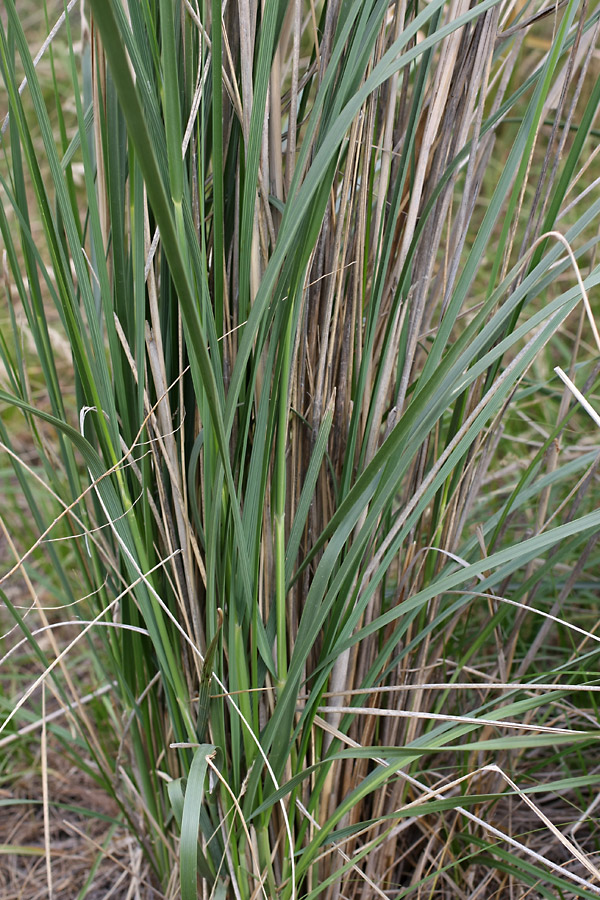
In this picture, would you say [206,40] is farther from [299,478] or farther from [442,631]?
[442,631]

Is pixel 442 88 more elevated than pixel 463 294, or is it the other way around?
pixel 442 88

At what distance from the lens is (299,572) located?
52 cm

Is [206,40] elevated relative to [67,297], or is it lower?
elevated

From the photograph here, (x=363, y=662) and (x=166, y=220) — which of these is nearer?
(x=166, y=220)

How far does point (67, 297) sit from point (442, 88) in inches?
11.1

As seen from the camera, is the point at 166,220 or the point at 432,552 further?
the point at 432,552

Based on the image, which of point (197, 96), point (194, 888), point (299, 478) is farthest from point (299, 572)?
point (197, 96)

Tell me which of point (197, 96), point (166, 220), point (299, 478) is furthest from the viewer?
point (299, 478)

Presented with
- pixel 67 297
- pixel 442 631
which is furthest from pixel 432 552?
pixel 67 297

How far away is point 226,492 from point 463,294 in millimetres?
197

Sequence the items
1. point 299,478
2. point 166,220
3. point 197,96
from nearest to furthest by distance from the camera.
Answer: point 166,220 → point 197,96 → point 299,478

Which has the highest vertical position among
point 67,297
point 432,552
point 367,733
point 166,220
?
point 166,220

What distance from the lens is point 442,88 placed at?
1.60 feet

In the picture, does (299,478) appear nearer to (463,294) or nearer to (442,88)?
(463,294)
